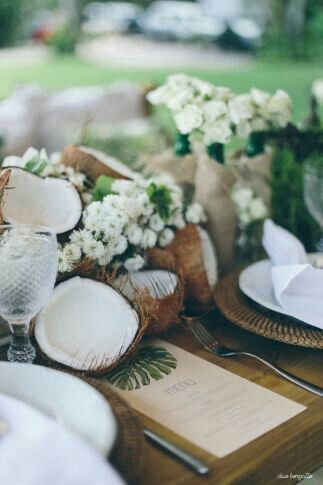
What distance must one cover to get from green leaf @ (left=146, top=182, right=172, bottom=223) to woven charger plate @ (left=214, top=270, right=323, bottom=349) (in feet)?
0.50

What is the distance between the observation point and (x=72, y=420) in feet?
2.27

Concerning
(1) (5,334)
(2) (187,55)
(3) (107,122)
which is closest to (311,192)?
(1) (5,334)

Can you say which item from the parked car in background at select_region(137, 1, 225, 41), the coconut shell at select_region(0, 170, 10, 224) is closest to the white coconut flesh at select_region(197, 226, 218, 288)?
the coconut shell at select_region(0, 170, 10, 224)

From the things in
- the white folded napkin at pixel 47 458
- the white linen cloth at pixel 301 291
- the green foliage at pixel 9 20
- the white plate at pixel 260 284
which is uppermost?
the white folded napkin at pixel 47 458

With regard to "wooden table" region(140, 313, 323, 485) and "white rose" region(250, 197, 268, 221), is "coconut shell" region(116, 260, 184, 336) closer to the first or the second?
"wooden table" region(140, 313, 323, 485)

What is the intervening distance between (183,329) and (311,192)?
0.36m

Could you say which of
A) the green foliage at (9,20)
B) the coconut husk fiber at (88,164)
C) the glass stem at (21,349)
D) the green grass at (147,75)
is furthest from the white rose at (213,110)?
the green foliage at (9,20)

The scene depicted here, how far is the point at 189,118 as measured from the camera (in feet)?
3.92

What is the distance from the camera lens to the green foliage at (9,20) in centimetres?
1080

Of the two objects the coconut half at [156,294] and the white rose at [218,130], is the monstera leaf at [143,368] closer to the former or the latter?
the coconut half at [156,294]

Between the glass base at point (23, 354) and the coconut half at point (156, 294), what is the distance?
0.15 metres

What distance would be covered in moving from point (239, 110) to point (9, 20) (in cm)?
1078

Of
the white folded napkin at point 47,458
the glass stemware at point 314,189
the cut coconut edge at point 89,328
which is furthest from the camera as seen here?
the glass stemware at point 314,189

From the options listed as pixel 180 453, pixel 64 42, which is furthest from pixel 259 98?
pixel 64 42
